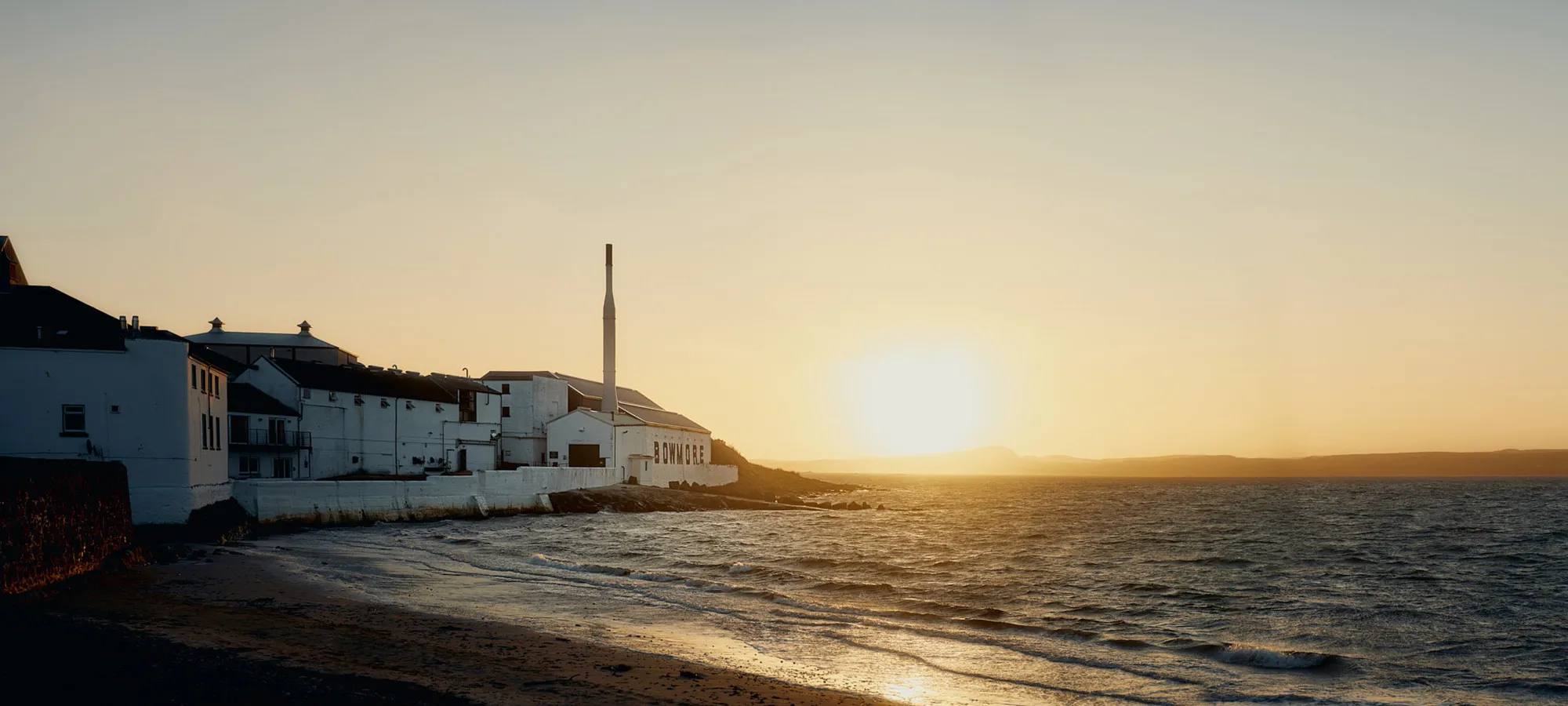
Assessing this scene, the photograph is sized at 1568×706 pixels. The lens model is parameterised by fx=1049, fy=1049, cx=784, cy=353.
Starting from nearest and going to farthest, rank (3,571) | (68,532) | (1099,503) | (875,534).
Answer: (3,571) < (68,532) < (875,534) < (1099,503)

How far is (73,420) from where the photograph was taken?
35031 mm

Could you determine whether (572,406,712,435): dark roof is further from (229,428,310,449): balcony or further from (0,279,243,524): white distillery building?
(0,279,243,524): white distillery building

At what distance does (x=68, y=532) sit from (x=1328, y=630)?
2620cm

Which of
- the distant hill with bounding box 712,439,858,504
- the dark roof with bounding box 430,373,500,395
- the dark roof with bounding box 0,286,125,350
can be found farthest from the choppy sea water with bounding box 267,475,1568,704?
the distant hill with bounding box 712,439,858,504

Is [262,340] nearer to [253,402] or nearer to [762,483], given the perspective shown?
[253,402]

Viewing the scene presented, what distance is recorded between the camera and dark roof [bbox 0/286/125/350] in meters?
35.0

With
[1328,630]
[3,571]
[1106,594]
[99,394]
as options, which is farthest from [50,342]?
[1328,630]

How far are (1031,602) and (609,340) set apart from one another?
6923 cm

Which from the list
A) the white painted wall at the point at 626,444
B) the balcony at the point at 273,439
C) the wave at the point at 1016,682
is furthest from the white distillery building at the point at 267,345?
the wave at the point at 1016,682

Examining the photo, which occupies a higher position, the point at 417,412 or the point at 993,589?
the point at 417,412

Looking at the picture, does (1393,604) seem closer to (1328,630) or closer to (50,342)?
(1328,630)

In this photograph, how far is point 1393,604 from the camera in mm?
26109

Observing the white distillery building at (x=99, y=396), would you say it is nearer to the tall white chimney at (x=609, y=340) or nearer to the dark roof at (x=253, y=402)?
the dark roof at (x=253, y=402)

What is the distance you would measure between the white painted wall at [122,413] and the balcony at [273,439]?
1820 centimetres
